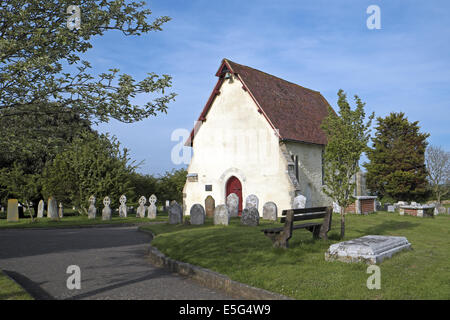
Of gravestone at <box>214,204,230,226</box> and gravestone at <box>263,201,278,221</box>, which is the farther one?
gravestone at <box>263,201,278,221</box>

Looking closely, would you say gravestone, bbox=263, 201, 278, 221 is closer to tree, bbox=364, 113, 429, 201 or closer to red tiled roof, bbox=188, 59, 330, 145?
red tiled roof, bbox=188, 59, 330, 145

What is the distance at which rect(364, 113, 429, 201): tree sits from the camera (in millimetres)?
36906

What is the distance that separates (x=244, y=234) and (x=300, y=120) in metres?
15.8

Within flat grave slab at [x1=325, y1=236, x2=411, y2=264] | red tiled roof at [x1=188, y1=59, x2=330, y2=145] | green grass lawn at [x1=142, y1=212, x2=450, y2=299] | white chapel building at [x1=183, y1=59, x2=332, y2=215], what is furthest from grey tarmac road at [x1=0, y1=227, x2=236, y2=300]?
red tiled roof at [x1=188, y1=59, x2=330, y2=145]

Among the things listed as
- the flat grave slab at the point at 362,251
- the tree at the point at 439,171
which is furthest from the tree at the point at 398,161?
the flat grave slab at the point at 362,251

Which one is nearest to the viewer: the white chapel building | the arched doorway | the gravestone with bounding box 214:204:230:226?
the gravestone with bounding box 214:204:230:226

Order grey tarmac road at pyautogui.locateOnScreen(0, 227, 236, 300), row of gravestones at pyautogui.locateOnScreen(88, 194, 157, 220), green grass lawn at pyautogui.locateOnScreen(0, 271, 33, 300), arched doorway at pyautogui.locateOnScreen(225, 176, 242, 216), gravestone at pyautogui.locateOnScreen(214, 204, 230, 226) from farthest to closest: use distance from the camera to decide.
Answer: arched doorway at pyautogui.locateOnScreen(225, 176, 242, 216) → row of gravestones at pyautogui.locateOnScreen(88, 194, 157, 220) → gravestone at pyautogui.locateOnScreen(214, 204, 230, 226) → grey tarmac road at pyautogui.locateOnScreen(0, 227, 236, 300) → green grass lawn at pyautogui.locateOnScreen(0, 271, 33, 300)

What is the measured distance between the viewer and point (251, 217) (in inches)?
655

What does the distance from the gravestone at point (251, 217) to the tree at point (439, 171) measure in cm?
3190

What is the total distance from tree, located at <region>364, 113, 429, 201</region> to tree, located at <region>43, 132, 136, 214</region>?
23.9m

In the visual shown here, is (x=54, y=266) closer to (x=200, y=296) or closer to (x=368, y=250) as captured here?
(x=200, y=296)

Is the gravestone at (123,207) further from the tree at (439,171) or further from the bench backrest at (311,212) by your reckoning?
the tree at (439,171)
